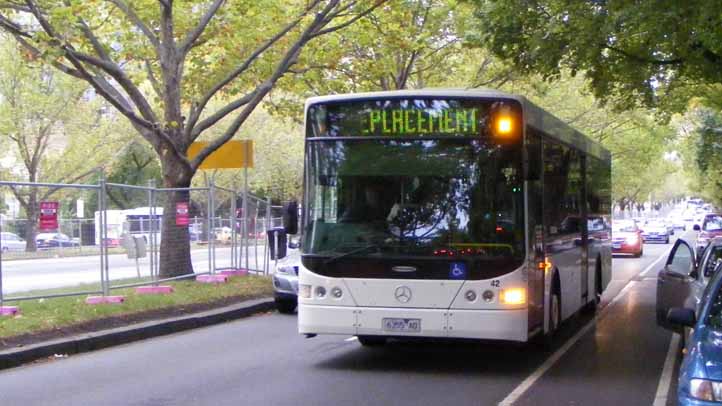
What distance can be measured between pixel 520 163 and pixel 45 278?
8.06 m

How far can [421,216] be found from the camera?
10.3 meters

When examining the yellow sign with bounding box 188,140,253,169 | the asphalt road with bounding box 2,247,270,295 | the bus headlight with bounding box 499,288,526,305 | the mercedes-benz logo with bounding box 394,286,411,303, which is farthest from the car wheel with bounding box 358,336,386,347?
the yellow sign with bounding box 188,140,253,169

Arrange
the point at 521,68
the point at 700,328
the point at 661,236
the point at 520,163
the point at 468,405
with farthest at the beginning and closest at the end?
the point at 661,236
the point at 521,68
the point at 520,163
the point at 468,405
the point at 700,328

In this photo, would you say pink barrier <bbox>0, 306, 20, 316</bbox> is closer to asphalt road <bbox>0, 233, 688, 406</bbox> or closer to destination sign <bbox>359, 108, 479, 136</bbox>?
asphalt road <bbox>0, 233, 688, 406</bbox>

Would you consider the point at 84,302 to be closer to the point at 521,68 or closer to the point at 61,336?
the point at 61,336

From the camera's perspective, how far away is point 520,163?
1018 centimetres

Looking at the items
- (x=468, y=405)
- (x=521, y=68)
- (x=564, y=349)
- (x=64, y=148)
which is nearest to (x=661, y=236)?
(x=64, y=148)

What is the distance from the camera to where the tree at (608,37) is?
A: 12617 millimetres

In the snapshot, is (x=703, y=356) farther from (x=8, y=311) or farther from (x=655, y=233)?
(x=655, y=233)

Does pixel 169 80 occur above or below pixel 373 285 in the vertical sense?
above

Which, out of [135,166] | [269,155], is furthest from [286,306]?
[135,166]

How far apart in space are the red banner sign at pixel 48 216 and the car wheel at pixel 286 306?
Result: 4634 mm

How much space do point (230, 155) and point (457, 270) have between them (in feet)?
40.7

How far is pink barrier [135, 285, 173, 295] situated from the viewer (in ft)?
55.4
